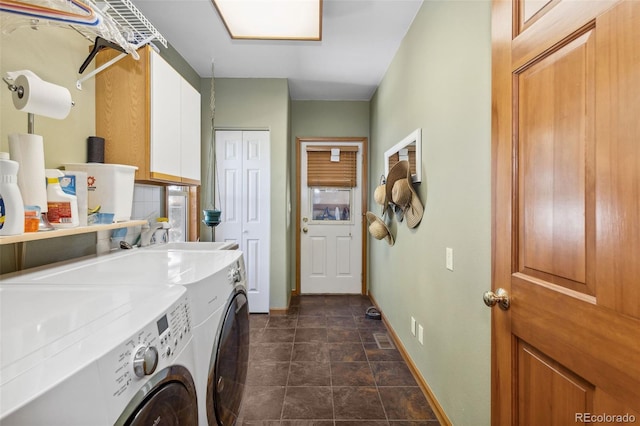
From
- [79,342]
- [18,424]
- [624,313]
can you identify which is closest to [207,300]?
[79,342]

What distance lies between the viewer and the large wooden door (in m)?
0.62

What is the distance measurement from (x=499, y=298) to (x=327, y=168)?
3235mm

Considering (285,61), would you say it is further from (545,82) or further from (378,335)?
(378,335)

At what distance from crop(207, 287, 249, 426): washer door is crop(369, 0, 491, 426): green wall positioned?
1.06 metres

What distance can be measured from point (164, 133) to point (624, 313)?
211cm

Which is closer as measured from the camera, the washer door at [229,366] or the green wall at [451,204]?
the washer door at [229,366]

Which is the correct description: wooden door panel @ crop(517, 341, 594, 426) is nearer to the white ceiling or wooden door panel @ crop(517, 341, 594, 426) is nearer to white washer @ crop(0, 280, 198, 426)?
white washer @ crop(0, 280, 198, 426)

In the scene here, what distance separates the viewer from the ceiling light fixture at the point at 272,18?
1.92 m

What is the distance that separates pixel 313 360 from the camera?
238 centimetres

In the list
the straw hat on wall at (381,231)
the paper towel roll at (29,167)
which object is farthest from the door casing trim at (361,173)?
the paper towel roll at (29,167)

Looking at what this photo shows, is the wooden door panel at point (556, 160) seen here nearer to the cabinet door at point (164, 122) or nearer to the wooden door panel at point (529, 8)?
the wooden door panel at point (529, 8)

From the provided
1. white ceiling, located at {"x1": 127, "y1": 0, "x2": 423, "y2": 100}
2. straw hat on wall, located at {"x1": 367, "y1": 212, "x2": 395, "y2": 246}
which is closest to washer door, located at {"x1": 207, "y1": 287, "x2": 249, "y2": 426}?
straw hat on wall, located at {"x1": 367, "y1": 212, "x2": 395, "y2": 246}

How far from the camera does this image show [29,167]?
3.78 feet

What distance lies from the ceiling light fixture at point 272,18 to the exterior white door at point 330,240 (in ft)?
6.88
